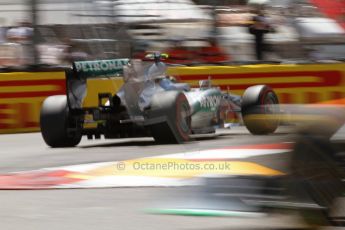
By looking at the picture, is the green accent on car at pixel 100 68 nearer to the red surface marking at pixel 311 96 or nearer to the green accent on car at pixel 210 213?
the red surface marking at pixel 311 96

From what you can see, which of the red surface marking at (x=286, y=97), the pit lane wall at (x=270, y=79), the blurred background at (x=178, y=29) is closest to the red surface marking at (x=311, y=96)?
the pit lane wall at (x=270, y=79)

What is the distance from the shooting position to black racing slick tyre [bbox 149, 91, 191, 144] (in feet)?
36.8

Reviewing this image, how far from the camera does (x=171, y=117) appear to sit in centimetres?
1129

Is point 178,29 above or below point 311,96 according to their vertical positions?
above

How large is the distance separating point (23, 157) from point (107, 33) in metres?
5.62

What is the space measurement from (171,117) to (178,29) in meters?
5.27

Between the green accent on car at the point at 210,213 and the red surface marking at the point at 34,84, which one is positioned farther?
the red surface marking at the point at 34,84

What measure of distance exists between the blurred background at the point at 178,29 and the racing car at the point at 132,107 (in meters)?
3.78

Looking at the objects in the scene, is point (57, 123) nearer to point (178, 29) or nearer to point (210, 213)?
point (178, 29)

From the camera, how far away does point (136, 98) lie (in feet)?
38.3

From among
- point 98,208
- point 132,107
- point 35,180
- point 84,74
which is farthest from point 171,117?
point 98,208

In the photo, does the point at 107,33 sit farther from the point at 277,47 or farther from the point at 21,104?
the point at 277,47

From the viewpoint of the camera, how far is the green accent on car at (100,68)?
11.5m

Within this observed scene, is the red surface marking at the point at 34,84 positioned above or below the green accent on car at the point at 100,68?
below
